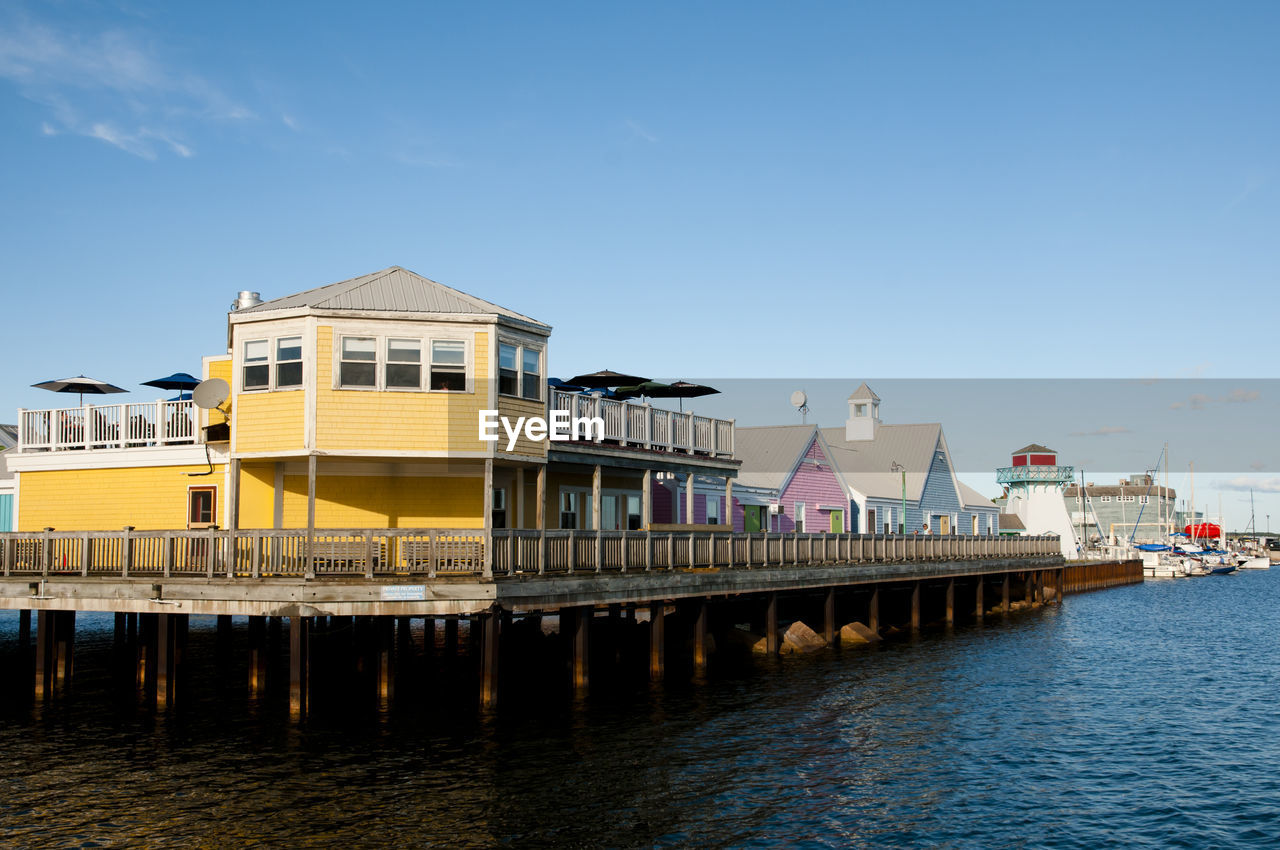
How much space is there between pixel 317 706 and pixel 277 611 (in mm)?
4232

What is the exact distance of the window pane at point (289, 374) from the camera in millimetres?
25578

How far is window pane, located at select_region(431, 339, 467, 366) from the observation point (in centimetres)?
2598

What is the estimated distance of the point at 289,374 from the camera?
2570 cm

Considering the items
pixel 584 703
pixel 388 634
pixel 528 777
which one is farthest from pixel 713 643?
pixel 528 777

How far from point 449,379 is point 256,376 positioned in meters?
4.57

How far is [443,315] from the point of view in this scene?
25.8 meters

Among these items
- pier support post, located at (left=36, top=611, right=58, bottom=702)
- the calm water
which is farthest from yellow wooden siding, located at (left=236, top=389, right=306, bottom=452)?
pier support post, located at (left=36, top=611, right=58, bottom=702)

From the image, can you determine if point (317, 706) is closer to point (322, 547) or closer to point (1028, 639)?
point (322, 547)

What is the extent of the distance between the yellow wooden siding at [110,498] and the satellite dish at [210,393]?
7.74ft

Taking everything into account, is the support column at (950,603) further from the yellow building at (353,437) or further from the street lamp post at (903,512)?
the yellow building at (353,437)

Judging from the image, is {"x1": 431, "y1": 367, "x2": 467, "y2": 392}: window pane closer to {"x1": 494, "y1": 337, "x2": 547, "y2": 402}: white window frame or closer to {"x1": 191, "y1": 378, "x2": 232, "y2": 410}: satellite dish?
{"x1": 494, "y1": 337, "x2": 547, "y2": 402}: white window frame

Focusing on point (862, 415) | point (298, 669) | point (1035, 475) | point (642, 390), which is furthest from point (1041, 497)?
point (298, 669)

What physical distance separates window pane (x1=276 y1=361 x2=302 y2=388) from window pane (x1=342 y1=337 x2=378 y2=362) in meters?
1.12

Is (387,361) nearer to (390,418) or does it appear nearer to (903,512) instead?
(390,418)
